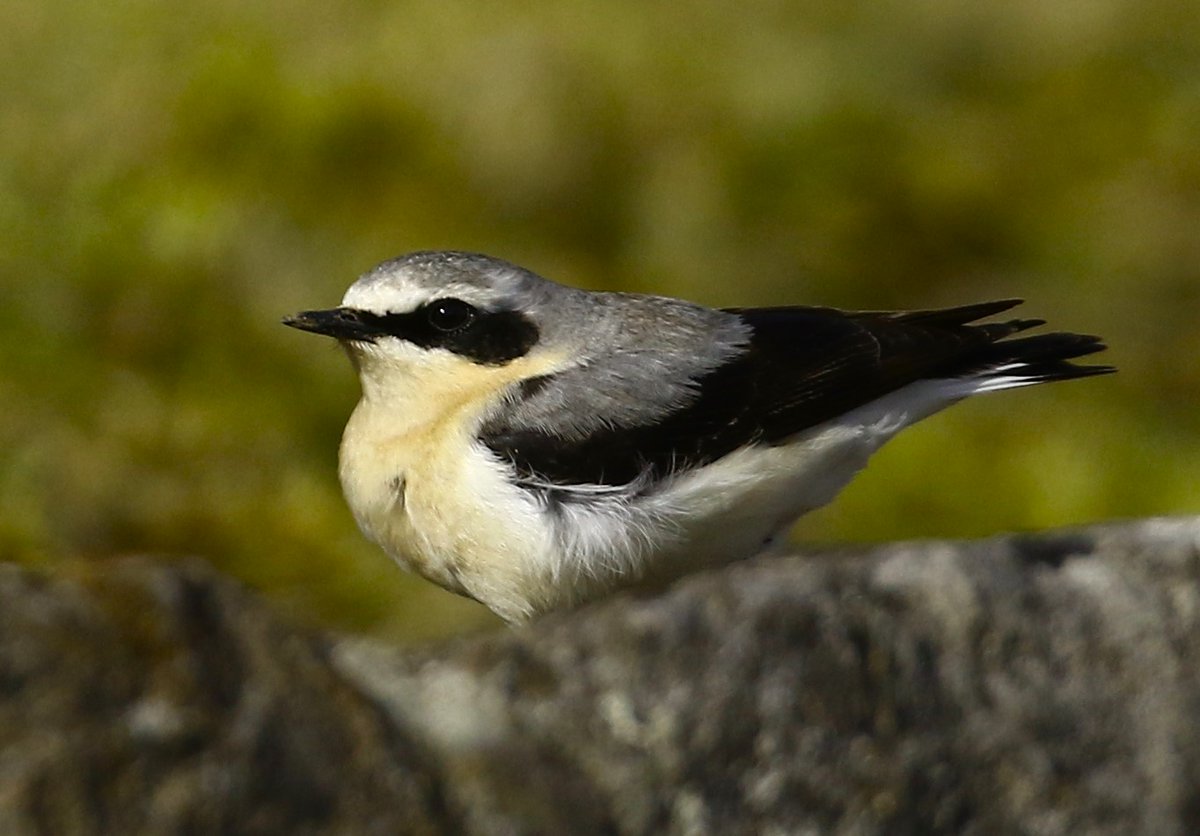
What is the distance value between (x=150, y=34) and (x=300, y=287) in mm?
2884

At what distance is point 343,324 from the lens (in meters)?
6.50

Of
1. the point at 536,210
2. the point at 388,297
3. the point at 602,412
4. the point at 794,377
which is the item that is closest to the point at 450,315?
the point at 388,297

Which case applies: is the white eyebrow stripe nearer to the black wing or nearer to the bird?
the bird

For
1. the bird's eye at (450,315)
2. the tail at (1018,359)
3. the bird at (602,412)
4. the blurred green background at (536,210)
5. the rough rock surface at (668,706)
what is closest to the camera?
the rough rock surface at (668,706)

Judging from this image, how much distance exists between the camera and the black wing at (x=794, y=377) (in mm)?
6172

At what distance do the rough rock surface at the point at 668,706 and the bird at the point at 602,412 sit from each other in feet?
4.43

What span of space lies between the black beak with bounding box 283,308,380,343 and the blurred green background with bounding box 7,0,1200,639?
2427 millimetres

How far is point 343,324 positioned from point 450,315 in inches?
15.4

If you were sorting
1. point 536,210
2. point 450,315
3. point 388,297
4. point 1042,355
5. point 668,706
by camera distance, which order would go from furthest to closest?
point 536,210
point 1042,355
point 450,315
point 388,297
point 668,706

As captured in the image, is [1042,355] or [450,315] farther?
[1042,355]

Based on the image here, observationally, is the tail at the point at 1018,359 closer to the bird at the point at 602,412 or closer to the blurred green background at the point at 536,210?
the bird at the point at 602,412

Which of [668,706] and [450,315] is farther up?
[450,315]

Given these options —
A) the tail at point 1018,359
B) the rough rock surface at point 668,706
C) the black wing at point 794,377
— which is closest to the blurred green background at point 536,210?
the black wing at point 794,377

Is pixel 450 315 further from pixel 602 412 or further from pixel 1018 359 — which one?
pixel 1018 359
